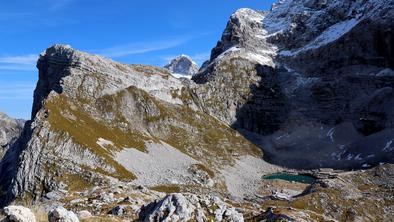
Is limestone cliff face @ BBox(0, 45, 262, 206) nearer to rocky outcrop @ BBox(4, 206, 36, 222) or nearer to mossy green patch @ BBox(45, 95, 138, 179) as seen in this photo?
mossy green patch @ BBox(45, 95, 138, 179)

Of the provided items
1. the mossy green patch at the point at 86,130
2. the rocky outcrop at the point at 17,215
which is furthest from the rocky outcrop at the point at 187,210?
the mossy green patch at the point at 86,130

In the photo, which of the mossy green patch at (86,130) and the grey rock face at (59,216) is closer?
the grey rock face at (59,216)

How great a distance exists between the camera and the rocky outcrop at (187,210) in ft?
96.6

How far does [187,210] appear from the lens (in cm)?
3033

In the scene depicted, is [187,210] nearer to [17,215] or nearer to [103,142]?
[17,215]

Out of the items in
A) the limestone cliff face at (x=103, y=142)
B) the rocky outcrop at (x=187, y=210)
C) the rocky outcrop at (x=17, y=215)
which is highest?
the limestone cliff face at (x=103, y=142)

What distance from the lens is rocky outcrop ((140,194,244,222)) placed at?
2944 cm

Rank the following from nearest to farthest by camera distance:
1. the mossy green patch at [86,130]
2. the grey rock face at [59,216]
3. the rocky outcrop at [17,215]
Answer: the rocky outcrop at [17,215] < the grey rock face at [59,216] < the mossy green patch at [86,130]

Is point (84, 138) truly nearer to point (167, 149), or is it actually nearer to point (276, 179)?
point (167, 149)

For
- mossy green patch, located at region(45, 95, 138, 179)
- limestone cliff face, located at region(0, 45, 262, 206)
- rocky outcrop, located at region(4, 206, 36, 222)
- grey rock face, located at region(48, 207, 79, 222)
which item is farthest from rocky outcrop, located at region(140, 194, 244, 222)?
mossy green patch, located at region(45, 95, 138, 179)

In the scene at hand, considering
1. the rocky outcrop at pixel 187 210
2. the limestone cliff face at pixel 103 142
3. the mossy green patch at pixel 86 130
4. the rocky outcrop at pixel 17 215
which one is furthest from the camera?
the mossy green patch at pixel 86 130

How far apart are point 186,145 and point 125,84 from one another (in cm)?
4049

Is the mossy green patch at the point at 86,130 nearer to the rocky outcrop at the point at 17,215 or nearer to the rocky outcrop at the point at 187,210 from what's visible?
the rocky outcrop at the point at 187,210

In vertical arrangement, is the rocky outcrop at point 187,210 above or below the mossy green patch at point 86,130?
below
